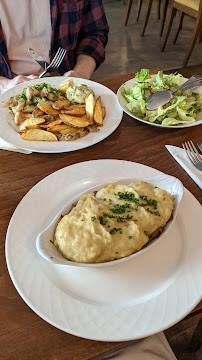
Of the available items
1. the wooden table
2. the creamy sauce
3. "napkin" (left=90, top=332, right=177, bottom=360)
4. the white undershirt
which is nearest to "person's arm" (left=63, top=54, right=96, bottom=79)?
the white undershirt

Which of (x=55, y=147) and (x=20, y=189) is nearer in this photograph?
(x=20, y=189)

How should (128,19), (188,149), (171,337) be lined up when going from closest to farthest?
(188,149) → (171,337) → (128,19)

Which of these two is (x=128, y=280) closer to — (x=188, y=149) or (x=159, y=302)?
(x=159, y=302)

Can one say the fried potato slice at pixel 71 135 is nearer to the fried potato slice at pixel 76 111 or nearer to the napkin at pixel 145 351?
the fried potato slice at pixel 76 111

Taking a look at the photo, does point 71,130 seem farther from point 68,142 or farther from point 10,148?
point 10,148

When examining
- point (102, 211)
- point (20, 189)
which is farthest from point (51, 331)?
point (20, 189)

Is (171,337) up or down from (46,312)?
down

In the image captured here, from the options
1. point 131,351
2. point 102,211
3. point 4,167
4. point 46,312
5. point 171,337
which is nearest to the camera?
point 46,312

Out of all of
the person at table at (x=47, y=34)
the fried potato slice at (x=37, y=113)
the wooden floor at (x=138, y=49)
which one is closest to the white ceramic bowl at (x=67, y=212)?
the fried potato slice at (x=37, y=113)
